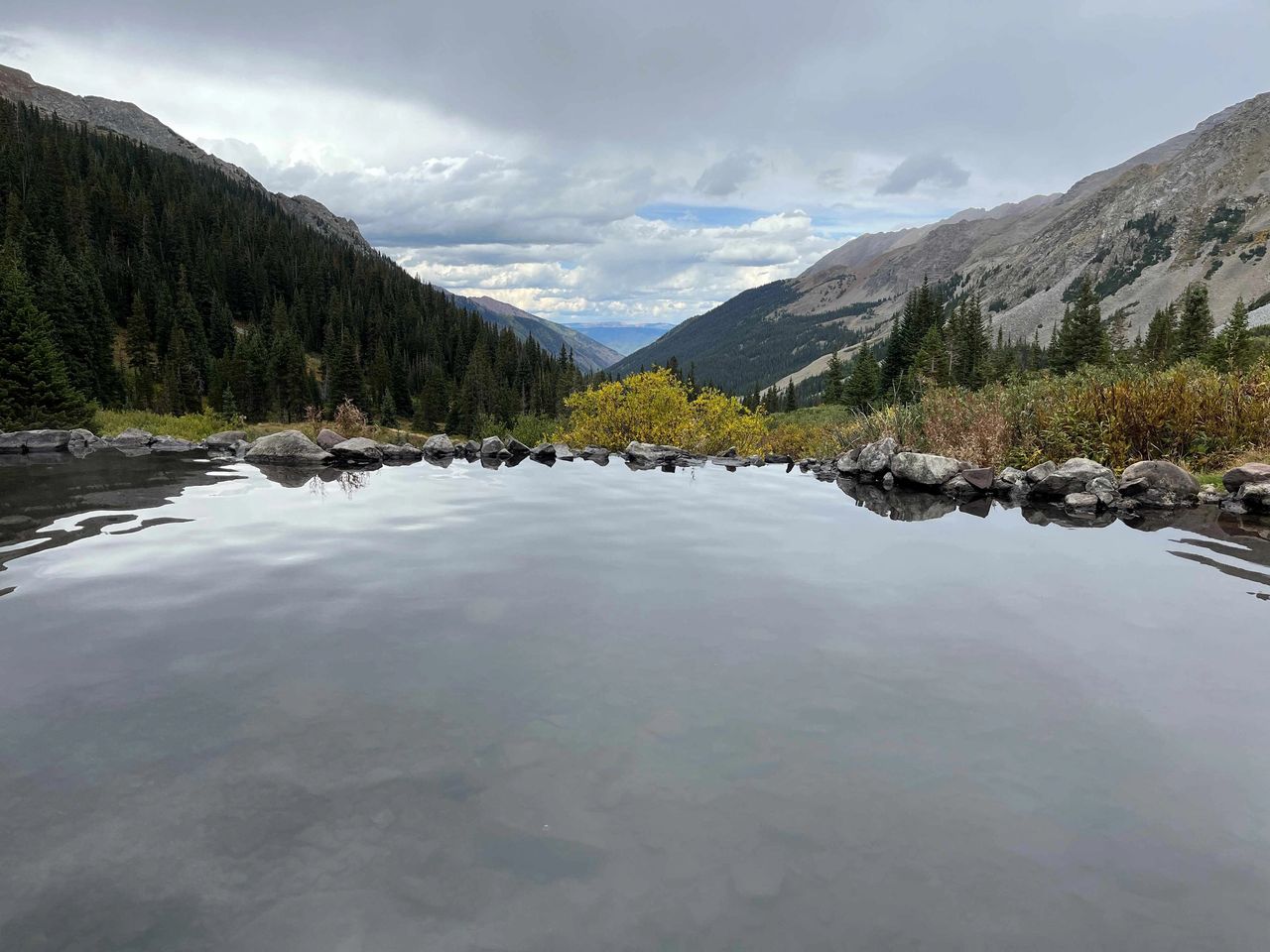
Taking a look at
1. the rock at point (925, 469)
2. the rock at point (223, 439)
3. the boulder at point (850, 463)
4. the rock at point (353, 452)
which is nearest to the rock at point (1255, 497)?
the rock at point (925, 469)

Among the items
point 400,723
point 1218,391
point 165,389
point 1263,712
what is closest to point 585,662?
point 400,723

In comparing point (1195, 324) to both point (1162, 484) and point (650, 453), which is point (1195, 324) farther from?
point (650, 453)

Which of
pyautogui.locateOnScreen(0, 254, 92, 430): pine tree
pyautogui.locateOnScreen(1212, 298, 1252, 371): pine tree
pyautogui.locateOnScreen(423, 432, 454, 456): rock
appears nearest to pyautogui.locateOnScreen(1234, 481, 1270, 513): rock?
pyautogui.locateOnScreen(423, 432, 454, 456): rock

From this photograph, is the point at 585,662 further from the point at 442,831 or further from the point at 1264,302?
the point at 1264,302

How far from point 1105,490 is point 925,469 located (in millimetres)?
3589

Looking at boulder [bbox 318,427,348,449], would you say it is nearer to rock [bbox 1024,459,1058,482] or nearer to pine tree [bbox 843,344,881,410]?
rock [bbox 1024,459,1058,482]

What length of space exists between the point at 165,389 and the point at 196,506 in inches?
3277

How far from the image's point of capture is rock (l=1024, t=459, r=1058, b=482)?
1502cm

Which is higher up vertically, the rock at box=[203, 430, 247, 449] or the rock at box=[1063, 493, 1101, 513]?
the rock at box=[1063, 493, 1101, 513]

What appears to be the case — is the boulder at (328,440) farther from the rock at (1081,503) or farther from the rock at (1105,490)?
the rock at (1105,490)

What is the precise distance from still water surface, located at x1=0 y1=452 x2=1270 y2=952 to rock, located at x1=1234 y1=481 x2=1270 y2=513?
187 inches

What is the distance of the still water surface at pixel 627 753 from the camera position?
3.15 metres

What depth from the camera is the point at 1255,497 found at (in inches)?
496

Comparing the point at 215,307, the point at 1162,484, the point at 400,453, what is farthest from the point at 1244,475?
the point at 215,307
